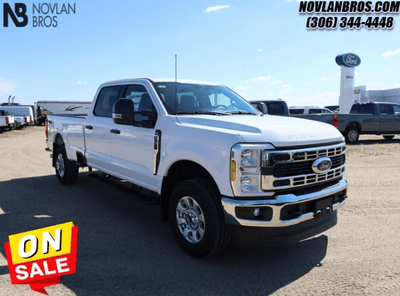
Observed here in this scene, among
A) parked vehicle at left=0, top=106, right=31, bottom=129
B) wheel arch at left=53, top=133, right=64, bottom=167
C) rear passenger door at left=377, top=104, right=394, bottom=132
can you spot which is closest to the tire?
wheel arch at left=53, top=133, right=64, bottom=167

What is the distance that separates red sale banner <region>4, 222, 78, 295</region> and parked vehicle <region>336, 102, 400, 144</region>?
1455 cm

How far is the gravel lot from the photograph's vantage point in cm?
326

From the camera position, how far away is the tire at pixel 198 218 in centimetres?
356

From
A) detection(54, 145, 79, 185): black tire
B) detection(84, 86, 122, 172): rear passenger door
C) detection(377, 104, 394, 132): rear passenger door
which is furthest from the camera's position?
detection(377, 104, 394, 132): rear passenger door

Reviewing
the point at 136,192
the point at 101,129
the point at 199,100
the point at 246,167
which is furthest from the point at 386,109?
the point at 246,167

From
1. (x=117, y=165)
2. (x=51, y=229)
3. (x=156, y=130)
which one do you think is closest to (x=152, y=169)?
(x=156, y=130)

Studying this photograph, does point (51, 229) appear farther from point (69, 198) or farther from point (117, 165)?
point (69, 198)

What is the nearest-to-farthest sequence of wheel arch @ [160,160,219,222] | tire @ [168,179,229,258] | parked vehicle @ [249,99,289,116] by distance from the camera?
tire @ [168,179,229,258] → wheel arch @ [160,160,219,222] → parked vehicle @ [249,99,289,116]

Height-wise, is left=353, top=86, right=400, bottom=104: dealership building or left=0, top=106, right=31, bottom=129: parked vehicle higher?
left=353, top=86, right=400, bottom=104: dealership building

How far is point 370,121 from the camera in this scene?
55.4ft

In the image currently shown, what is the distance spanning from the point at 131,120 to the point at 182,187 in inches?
43.8

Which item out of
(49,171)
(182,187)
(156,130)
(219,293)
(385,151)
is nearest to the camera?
(219,293)

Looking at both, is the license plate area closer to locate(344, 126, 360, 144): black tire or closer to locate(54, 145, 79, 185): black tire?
locate(54, 145, 79, 185): black tire

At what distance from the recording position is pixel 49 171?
9.41 m
